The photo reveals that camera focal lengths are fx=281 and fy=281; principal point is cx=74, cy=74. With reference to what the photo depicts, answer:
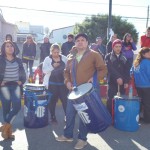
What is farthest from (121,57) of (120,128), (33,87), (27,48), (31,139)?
(27,48)

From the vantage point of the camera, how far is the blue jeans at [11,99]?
16.8ft

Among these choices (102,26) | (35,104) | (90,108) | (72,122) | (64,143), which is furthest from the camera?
(102,26)

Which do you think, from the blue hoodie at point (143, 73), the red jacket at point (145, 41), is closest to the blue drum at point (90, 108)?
the blue hoodie at point (143, 73)

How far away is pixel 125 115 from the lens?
5617mm

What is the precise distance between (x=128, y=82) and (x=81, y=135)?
190cm

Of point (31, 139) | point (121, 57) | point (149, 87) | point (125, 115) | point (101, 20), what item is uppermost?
point (101, 20)

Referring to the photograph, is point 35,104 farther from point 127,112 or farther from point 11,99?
point 127,112

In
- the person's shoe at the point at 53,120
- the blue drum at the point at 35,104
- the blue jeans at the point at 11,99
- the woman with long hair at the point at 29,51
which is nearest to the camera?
the blue jeans at the point at 11,99

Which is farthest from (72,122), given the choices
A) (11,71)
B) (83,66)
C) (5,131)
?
(11,71)

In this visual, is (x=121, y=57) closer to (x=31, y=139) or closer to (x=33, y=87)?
(x=33, y=87)

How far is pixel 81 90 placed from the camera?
441cm

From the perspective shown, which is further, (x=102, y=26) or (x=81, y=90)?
(x=102, y=26)

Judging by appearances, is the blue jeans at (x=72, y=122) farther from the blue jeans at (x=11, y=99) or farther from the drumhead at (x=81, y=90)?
the blue jeans at (x=11, y=99)

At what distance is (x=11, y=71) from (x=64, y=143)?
1.62 meters
